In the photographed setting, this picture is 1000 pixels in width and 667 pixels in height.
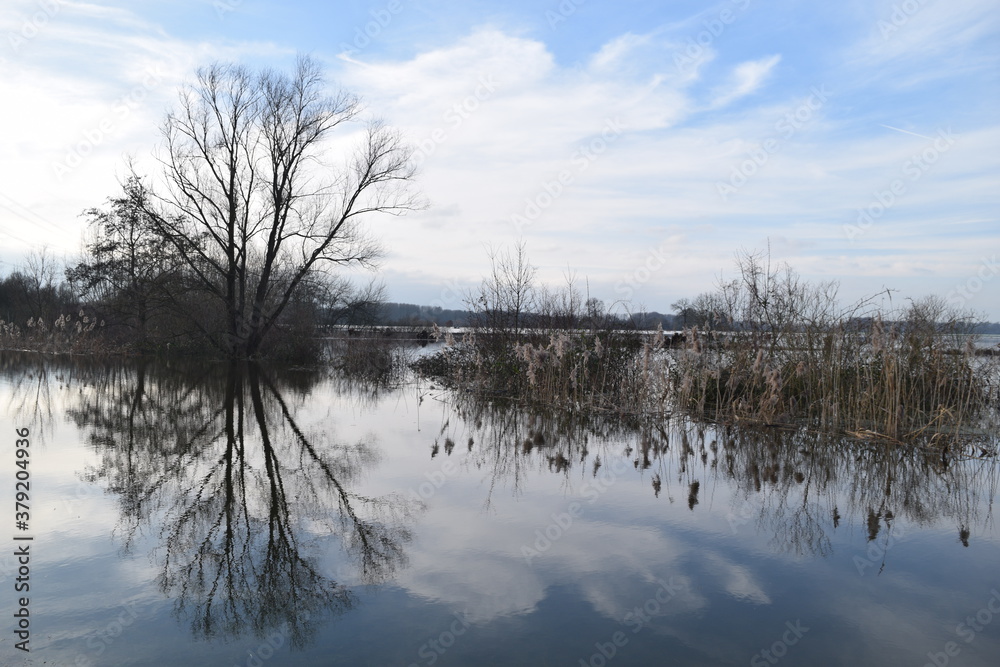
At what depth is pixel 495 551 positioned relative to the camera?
510cm

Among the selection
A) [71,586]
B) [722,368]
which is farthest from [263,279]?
[71,586]

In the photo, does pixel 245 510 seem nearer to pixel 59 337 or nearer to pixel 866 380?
pixel 866 380

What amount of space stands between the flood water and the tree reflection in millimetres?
28

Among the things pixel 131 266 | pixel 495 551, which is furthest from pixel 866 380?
pixel 131 266

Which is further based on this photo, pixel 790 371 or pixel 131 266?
pixel 131 266

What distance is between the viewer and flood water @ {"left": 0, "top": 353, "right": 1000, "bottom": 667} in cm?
366

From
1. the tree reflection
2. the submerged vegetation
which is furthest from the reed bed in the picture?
the tree reflection

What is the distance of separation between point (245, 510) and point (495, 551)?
2.37 metres

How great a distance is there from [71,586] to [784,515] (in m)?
5.74

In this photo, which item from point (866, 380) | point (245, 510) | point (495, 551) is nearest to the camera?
point (495, 551)

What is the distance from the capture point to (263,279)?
25.9 meters

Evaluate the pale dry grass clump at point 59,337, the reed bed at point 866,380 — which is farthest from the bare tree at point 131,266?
the reed bed at point 866,380

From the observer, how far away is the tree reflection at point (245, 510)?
4090 millimetres

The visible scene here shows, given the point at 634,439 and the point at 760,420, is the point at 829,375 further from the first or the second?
the point at 634,439
